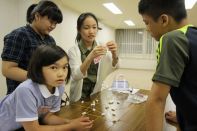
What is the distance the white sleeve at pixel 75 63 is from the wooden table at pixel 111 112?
0.71ft

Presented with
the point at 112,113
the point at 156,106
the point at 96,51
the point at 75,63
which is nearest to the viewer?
the point at 156,106

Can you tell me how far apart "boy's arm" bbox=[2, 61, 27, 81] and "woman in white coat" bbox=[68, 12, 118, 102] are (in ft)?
1.42

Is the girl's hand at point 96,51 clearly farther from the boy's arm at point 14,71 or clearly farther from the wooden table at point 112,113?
the boy's arm at point 14,71

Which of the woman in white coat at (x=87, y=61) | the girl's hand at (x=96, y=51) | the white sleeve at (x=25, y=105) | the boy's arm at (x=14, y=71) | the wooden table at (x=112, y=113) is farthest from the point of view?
the woman in white coat at (x=87, y=61)

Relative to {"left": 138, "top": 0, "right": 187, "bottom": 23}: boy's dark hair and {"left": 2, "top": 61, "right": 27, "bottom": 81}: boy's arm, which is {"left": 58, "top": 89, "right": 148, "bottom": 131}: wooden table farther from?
{"left": 138, "top": 0, "right": 187, "bottom": 23}: boy's dark hair

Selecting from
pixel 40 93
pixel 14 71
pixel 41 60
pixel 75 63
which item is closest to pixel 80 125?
pixel 40 93

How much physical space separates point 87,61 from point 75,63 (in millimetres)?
181

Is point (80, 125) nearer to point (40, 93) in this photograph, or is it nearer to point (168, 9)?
point (40, 93)

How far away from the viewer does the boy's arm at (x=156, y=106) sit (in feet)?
2.42

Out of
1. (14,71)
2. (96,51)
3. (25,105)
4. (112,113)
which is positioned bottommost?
(112,113)

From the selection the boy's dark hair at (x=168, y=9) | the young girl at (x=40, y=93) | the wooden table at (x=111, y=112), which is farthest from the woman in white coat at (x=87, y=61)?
the boy's dark hair at (x=168, y=9)

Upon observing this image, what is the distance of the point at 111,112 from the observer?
4.47 feet

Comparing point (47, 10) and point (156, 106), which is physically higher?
point (47, 10)

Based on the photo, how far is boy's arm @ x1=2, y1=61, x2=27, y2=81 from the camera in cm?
135
